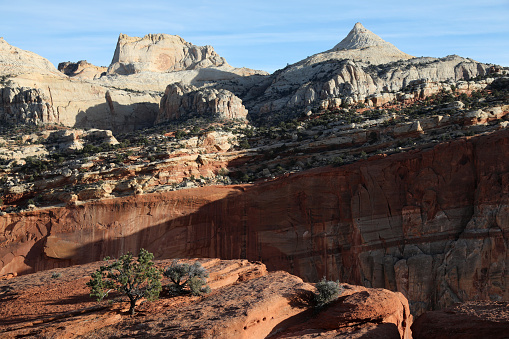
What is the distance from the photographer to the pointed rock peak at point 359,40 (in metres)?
92.4

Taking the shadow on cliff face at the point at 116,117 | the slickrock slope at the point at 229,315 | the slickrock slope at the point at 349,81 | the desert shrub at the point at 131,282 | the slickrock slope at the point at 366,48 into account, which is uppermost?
the slickrock slope at the point at 366,48

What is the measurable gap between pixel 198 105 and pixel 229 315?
51417 mm

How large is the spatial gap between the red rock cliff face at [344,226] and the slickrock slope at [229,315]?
491 inches

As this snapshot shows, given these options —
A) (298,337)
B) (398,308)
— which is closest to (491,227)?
(398,308)

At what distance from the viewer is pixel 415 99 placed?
55.7 m

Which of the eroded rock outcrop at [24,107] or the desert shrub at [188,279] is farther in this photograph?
the eroded rock outcrop at [24,107]

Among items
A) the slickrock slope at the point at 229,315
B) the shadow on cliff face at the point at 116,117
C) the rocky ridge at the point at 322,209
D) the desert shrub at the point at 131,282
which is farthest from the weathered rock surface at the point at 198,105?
the slickrock slope at the point at 229,315

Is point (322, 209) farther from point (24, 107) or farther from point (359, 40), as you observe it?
point (359, 40)

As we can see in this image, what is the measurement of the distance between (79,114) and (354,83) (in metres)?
35.3

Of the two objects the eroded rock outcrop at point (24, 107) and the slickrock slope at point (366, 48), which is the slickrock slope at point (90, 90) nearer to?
the eroded rock outcrop at point (24, 107)

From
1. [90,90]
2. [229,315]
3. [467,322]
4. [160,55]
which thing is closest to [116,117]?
[90,90]

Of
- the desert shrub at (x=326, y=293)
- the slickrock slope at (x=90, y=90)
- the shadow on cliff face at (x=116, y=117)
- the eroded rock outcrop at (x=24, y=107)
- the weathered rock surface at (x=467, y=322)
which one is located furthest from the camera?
the shadow on cliff face at (x=116, y=117)

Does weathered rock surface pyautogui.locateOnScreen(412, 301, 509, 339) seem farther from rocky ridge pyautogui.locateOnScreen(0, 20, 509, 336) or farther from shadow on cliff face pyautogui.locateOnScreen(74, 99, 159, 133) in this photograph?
shadow on cliff face pyautogui.locateOnScreen(74, 99, 159, 133)

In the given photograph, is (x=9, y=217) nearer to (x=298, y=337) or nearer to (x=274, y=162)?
(x=274, y=162)
